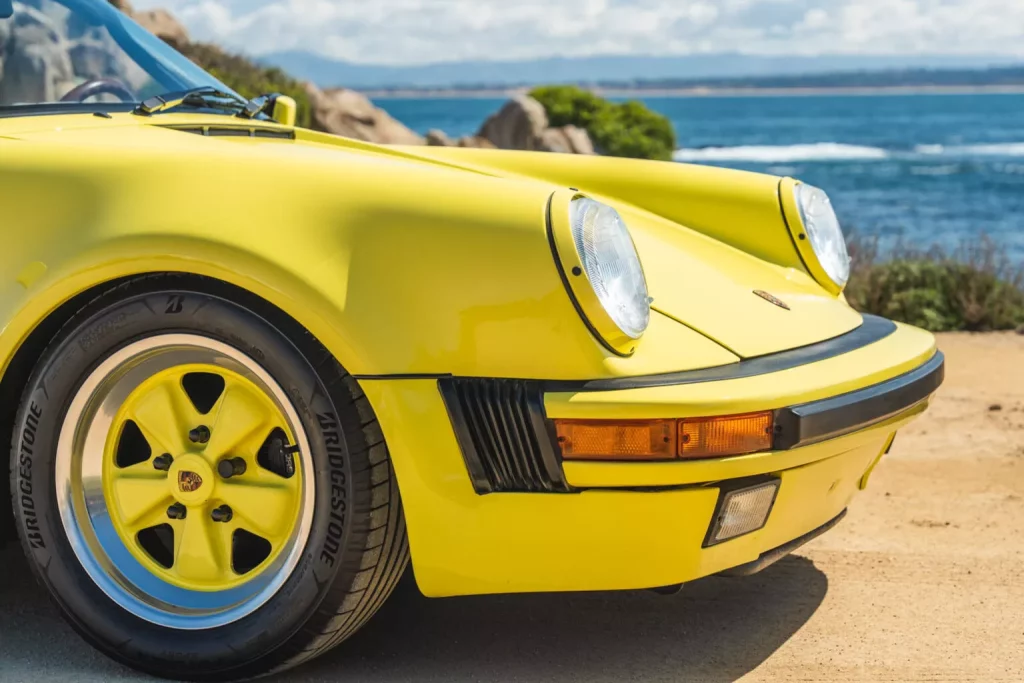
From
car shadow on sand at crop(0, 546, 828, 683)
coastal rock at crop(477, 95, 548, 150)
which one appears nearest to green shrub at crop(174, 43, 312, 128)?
coastal rock at crop(477, 95, 548, 150)

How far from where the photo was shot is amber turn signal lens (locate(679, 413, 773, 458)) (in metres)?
2.30

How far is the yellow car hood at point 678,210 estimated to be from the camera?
2664 mm

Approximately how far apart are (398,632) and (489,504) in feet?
2.07

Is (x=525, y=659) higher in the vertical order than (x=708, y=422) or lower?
lower

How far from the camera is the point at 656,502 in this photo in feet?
7.69

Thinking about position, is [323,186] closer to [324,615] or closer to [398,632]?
[324,615]

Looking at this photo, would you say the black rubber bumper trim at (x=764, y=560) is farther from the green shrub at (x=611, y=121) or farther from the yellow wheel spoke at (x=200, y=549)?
the green shrub at (x=611, y=121)

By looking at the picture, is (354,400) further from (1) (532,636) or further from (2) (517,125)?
(2) (517,125)

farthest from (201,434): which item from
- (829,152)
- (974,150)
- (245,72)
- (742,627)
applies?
(974,150)

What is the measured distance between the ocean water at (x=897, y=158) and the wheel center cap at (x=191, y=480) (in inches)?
282

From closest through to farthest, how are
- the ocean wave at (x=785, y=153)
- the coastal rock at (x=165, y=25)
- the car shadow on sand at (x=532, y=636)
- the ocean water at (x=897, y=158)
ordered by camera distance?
the car shadow on sand at (x=532, y=636) → the coastal rock at (x=165, y=25) → the ocean water at (x=897, y=158) → the ocean wave at (x=785, y=153)

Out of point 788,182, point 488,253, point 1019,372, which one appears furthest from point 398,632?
point 1019,372

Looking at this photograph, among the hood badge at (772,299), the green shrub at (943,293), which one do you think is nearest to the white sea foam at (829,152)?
the green shrub at (943,293)

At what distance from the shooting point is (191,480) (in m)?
2.54
